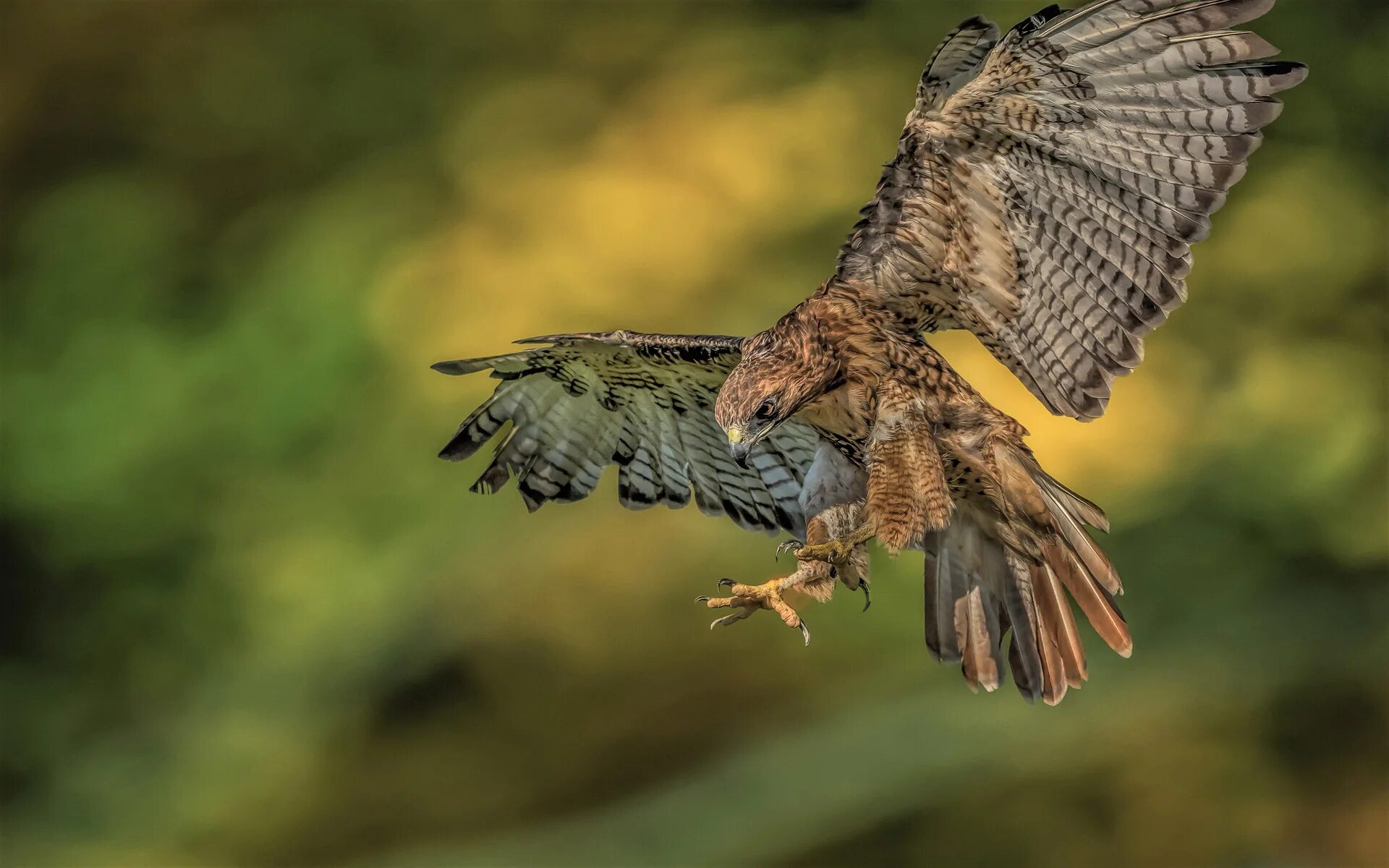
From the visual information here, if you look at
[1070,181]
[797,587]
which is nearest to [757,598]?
[797,587]

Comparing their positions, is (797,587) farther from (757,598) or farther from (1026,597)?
(1026,597)

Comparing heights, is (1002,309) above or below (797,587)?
above

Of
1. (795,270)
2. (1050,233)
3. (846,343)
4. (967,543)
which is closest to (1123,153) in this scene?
(1050,233)

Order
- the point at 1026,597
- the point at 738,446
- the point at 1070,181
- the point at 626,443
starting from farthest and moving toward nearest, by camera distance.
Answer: the point at 626,443 → the point at 1026,597 → the point at 1070,181 → the point at 738,446

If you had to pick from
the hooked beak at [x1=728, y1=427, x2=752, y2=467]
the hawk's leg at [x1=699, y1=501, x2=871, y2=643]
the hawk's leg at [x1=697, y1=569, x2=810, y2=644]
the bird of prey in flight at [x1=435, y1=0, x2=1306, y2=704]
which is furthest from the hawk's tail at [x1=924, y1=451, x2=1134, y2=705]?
the hooked beak at [x1=728, y1=427, x2=752, y2=467]

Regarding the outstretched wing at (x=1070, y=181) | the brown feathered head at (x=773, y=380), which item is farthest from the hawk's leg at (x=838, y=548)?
the outstretched wing at (x=1070, y=181)

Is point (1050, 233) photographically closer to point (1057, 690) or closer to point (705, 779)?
point (1057, 690)

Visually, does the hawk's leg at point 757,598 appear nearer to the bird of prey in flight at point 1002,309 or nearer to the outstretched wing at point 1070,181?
the bird of prey in flight at point 1002,309
